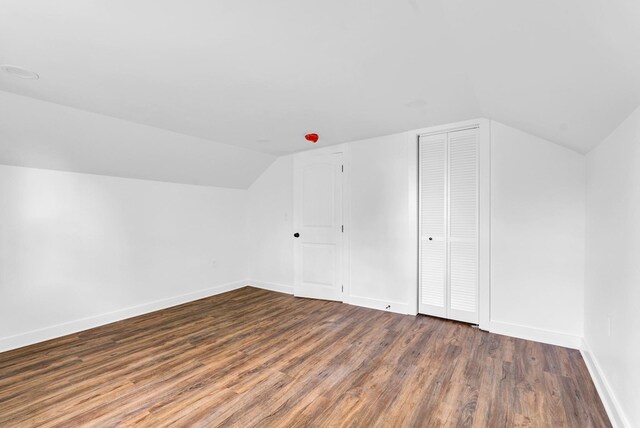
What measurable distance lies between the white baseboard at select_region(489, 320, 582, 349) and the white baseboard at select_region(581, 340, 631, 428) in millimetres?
→ 167

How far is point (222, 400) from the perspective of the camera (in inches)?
80.5

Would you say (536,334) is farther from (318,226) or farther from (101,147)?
(101,147)

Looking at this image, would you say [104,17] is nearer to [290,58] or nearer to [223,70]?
[223,70]

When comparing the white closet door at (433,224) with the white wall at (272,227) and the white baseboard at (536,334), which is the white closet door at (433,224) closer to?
the white baseboard at (536,334)

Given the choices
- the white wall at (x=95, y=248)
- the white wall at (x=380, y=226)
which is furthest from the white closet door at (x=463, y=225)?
the white wall at (x=95, y=248)

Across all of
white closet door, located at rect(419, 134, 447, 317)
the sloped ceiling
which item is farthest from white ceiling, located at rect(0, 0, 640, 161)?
white closet door, located at rect(419, 134, 447, 317)

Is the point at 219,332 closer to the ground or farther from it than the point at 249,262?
closer to the ground

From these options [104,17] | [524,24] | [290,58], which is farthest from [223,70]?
[524,24]

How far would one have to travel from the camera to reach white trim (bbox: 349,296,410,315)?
375 cm

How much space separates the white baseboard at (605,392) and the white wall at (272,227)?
359 cm

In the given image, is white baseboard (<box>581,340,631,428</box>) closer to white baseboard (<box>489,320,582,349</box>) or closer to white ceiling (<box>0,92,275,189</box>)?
white baseboard (<box>489,320,582,349</box>)

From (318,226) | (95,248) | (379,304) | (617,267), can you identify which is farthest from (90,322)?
(617,267)

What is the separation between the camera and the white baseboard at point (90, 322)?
289cm

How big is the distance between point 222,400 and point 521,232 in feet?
10.2
